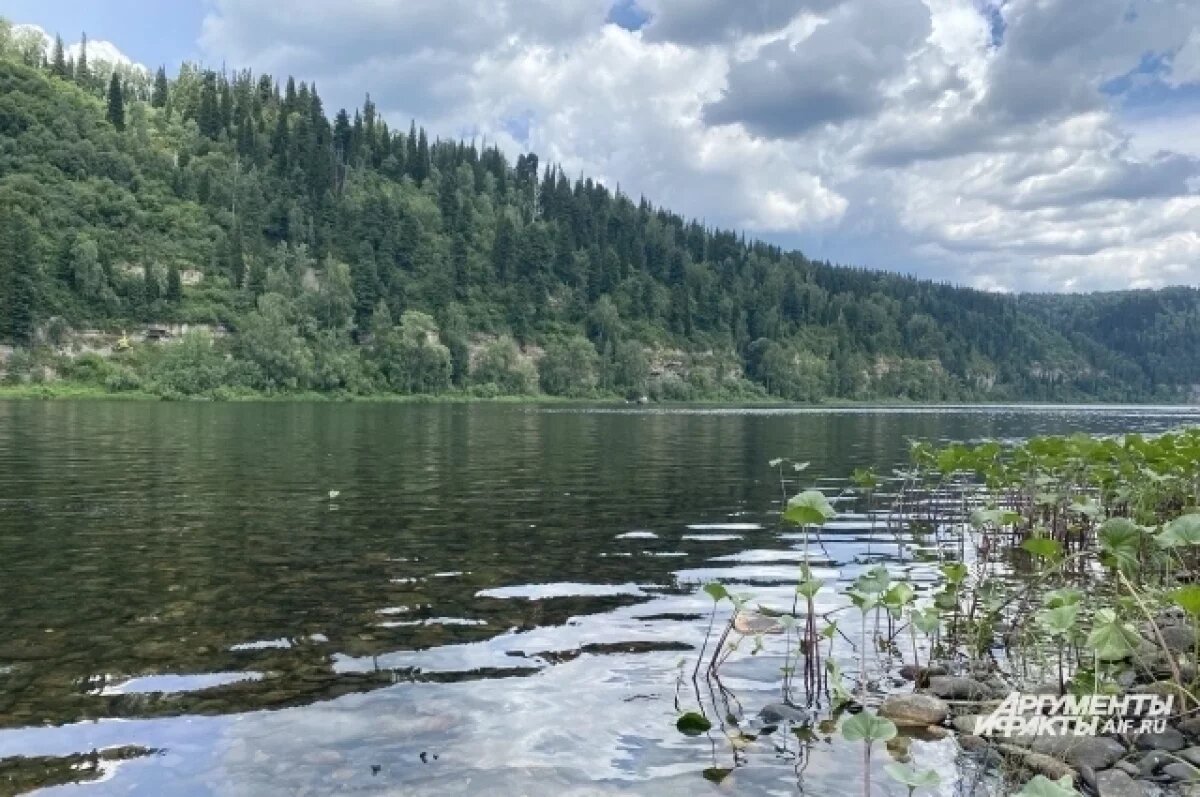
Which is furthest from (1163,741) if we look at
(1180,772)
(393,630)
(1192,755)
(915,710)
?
(393,630)

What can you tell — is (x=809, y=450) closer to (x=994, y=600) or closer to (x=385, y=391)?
(x=994, y=600)

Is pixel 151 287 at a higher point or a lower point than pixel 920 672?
higher

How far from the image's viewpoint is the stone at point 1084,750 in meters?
8.79

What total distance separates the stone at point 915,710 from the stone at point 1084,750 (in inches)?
48.3

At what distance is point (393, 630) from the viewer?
45.3ft

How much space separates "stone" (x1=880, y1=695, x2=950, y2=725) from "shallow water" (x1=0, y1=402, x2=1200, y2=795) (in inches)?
26.2

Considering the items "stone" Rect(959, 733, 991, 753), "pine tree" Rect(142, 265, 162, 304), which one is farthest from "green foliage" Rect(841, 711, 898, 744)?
"pine tree" Rect(142, 265, 162, 304)

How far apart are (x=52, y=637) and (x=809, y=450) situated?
156ft

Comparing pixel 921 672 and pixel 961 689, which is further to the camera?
pixel 921 672

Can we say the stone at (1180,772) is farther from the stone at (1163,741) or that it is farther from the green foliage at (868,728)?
the green foliage at (868,728)

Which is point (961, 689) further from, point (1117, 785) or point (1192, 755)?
point (1117, 785)

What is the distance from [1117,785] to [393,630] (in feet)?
32.3

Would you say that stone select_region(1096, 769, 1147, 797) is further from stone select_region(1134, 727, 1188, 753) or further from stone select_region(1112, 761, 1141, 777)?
stone select_region(1134, 727, 1188, 753)

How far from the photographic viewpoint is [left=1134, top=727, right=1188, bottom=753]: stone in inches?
353
